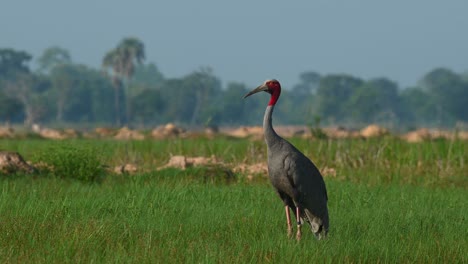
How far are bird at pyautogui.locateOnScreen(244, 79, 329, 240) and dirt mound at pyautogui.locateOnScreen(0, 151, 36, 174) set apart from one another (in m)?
6.96

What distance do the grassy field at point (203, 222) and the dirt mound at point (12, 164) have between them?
11.3 inches

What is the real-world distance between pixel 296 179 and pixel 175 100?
9008cm

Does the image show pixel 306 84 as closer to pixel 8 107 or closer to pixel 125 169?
pixel 8 107

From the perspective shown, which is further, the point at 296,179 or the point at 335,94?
the point at 335,94

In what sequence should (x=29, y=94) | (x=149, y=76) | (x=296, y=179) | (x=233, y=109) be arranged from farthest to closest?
(x=149, y=76) → (x=233, y=109) → (x=29, y=94) → (x=296, y=179)

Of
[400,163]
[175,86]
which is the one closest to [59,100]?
[175,86]

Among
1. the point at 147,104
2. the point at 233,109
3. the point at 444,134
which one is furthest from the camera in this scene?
the point at 233,109

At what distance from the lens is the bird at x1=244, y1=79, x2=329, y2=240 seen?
7.83 meters

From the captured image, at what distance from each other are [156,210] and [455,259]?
3.29 meters

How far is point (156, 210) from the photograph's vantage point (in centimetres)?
905

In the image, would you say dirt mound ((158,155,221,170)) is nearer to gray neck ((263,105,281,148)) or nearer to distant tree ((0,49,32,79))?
gray neck ((263,105,281,148))

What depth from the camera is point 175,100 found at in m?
97.5

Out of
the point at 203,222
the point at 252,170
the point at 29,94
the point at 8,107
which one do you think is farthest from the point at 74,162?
the point at 29,94

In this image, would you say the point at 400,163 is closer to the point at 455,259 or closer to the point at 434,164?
the point at 434,164
